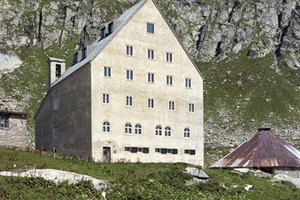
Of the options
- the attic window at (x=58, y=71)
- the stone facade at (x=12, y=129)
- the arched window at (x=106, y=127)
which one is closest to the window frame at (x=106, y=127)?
the arched window at (x=106, y=127)

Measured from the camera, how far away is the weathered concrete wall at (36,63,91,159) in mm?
62312

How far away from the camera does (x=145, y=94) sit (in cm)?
6581

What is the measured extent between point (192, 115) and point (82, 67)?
52.2 feet

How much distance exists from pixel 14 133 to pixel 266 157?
32.5 m

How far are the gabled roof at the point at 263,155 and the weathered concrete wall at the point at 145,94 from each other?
252 inches

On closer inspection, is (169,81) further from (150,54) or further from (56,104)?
(56,104)

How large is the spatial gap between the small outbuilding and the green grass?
12.5 metres

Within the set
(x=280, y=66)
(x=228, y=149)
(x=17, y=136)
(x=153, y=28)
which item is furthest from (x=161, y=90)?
(x=280, y=66)

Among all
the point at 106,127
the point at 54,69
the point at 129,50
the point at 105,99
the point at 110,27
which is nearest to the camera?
the point at 106,127

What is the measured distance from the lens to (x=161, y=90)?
6712cm

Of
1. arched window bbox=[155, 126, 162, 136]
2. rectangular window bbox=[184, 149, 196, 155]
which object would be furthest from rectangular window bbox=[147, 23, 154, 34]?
rectangular window bbox=[184, 149, 196, 155]

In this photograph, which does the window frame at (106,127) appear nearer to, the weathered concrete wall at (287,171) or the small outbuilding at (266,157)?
the small outbuilding at (266,157)

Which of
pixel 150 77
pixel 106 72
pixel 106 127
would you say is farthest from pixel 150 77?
pixel 106 127

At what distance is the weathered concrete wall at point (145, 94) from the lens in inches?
2454
